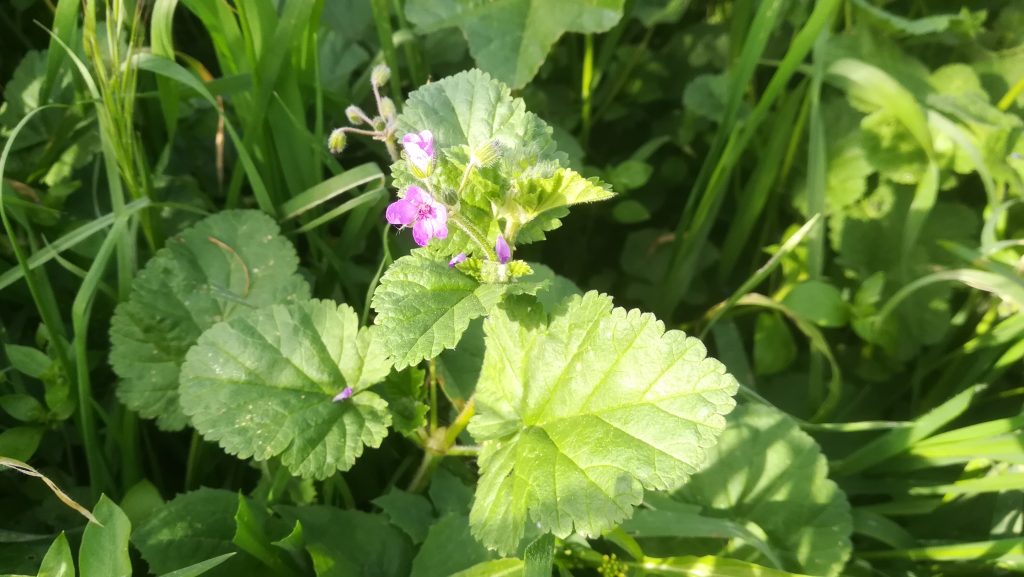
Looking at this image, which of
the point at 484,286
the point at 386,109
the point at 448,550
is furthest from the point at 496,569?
the point at 386,109

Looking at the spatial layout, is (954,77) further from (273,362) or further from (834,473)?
(273,362)

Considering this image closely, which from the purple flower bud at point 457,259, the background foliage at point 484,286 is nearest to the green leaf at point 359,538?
the background foliage at point 484,286

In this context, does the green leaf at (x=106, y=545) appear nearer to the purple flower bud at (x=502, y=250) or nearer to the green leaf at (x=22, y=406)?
the green leaf at (x=22, y=406)

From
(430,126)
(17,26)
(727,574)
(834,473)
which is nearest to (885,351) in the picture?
(834,473)

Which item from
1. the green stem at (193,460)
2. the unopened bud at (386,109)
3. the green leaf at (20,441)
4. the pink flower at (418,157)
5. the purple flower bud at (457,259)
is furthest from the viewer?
the green stem at (193,460)

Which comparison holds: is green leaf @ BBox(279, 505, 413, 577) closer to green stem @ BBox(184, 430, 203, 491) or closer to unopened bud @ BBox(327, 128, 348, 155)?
green stem @ BBox(184, 430, 203, 491)

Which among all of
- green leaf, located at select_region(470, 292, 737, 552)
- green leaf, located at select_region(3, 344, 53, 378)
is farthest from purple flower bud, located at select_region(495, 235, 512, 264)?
green leaf, located at select_region(3, 344, 53, 378)
